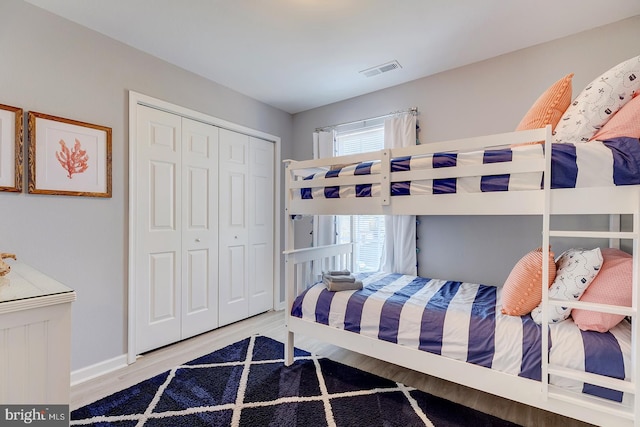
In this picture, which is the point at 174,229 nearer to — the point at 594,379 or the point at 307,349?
the point at 307,349

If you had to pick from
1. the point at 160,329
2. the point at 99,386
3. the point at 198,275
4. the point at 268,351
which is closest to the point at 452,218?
the point at 268,351

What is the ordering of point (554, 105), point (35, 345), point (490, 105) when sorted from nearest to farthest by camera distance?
point (35, 345), point (554, 105), point (490, 105)

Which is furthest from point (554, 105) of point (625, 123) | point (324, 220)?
point (324, 220)

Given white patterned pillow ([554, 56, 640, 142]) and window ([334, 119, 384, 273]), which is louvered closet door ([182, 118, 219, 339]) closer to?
window ([334, 119, 384, 273])

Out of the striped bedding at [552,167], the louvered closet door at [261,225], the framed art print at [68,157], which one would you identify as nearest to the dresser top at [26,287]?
the framed art print at [68,157]

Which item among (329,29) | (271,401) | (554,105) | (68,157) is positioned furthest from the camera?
(329,29)

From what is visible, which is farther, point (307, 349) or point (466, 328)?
point (307, 349)

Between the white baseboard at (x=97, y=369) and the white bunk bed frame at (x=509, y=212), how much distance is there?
51.8 inches

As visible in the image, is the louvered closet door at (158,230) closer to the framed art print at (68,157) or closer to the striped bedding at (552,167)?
the framed art print at (68,157)

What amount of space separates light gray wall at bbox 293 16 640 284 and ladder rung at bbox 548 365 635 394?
1237 mm

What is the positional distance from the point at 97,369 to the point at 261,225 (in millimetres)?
1880

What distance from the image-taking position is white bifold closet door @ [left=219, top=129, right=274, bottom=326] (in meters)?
3.05

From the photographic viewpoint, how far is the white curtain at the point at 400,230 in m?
2.79

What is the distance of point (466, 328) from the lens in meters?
1.57
